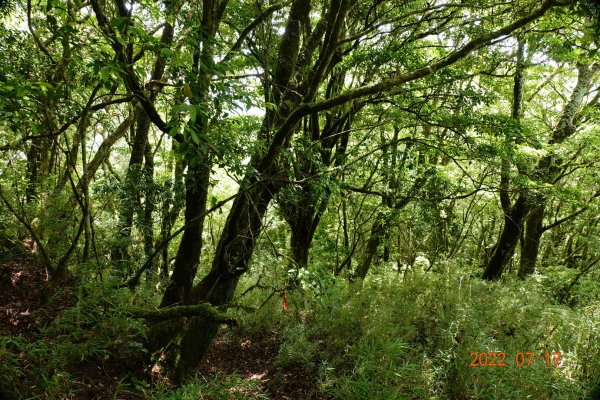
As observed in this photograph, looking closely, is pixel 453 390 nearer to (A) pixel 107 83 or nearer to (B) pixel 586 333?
(B) pixel 586 333

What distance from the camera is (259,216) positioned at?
4230 mm

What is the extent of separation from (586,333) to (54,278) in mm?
6643

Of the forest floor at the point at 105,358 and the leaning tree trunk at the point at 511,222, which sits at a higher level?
the leaning tree trunk at the point at 511,222

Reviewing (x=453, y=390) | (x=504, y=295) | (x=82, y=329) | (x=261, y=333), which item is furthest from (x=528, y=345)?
(x=82, y=329)

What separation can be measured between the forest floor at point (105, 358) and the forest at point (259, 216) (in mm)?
31

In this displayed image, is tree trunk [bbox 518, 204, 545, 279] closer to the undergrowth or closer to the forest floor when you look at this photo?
the undergrowth

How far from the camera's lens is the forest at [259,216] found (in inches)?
138

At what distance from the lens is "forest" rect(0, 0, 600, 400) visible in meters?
3.51

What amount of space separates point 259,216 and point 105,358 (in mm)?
2235

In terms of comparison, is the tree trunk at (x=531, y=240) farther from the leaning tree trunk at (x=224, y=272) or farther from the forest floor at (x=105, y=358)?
the leaning tree trunk at (x=224, y=272)

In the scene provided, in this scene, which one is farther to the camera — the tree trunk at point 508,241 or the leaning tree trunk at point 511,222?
the tree trunk at point 508,241

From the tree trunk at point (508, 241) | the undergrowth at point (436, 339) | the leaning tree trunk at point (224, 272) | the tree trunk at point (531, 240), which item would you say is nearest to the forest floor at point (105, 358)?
the undergrowth at point (436, 339)

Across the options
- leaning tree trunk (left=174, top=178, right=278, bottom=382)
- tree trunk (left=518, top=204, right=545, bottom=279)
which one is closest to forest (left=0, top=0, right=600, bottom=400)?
leaning tree trunk (left=174, top=178, right=278, bottom=382)

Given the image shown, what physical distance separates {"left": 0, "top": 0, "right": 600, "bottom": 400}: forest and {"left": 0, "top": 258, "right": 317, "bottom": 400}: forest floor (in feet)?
0.10
